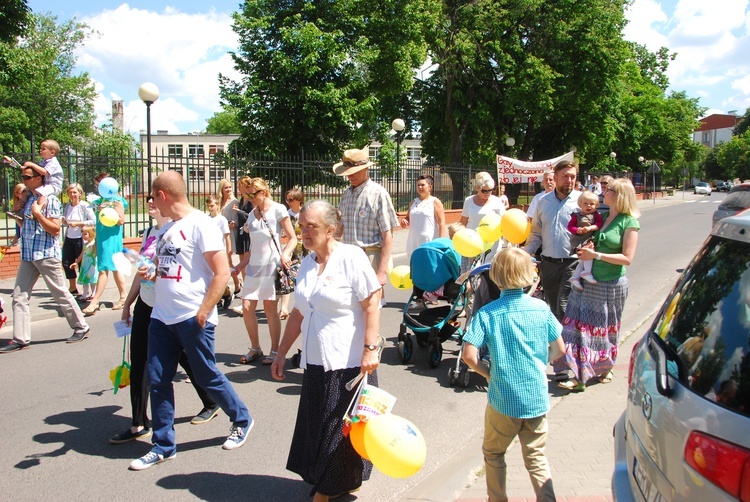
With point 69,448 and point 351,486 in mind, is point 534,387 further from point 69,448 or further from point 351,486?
point 69,448

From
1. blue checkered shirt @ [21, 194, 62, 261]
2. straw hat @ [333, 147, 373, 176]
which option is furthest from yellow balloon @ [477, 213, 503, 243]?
blue checkered shirt @ [21, 194, 62, 261]

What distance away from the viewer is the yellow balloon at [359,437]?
3.07 m

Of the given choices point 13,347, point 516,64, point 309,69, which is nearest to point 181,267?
point 13,347

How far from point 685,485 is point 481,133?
1262 inches

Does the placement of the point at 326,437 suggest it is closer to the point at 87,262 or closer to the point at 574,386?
the point at 574,386

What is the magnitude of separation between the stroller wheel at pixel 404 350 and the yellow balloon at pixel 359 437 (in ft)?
10.4

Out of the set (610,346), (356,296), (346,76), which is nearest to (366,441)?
(356,296)

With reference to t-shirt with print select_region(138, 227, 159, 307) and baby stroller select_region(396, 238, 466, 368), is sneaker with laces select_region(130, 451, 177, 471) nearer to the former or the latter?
t-shirt with print select_region(138, 227, 159, 307)

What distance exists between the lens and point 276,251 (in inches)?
252

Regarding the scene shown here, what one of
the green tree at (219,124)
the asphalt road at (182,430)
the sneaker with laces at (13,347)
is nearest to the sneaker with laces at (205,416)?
the asphalt road at (182,430)

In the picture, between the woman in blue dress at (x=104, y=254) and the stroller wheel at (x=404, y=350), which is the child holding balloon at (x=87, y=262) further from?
the stroller wheel at (x=404, y=350)

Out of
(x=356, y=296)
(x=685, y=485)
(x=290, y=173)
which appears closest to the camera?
(x=685, y=485)

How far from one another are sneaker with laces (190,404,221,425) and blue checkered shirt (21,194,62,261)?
9.98 feet

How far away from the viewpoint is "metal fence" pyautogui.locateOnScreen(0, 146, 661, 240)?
42.3 ft
